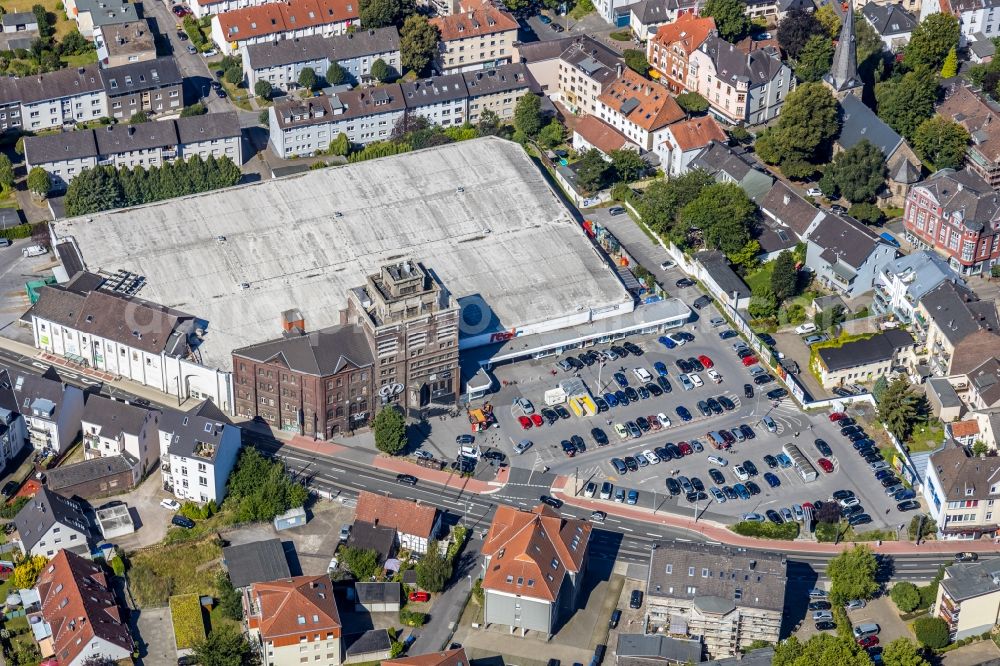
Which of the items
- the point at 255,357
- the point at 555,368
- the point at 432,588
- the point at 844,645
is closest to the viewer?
the point at 844,645

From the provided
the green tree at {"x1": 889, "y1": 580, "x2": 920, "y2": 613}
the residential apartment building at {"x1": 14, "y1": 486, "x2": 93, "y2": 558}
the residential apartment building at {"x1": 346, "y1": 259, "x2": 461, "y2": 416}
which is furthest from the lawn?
the green tree at {"x1": 889, "y1": 580, "x2": 920, "y2": 613}

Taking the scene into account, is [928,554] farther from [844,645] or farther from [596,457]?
[596,457]

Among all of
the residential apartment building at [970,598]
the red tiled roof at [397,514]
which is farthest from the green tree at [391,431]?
the residential apartment building at [970,598]

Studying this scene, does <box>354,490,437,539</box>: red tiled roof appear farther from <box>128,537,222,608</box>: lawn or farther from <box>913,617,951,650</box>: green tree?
<box>913,617,951,650</box>: green tree

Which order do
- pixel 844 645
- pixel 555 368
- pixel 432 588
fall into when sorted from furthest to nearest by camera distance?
pixel 555 368, pixel 432 588, pixel 844 645

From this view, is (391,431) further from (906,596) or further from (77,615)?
(906,596)

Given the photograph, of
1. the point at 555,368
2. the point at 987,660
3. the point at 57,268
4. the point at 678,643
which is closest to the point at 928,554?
the point at 987,660
